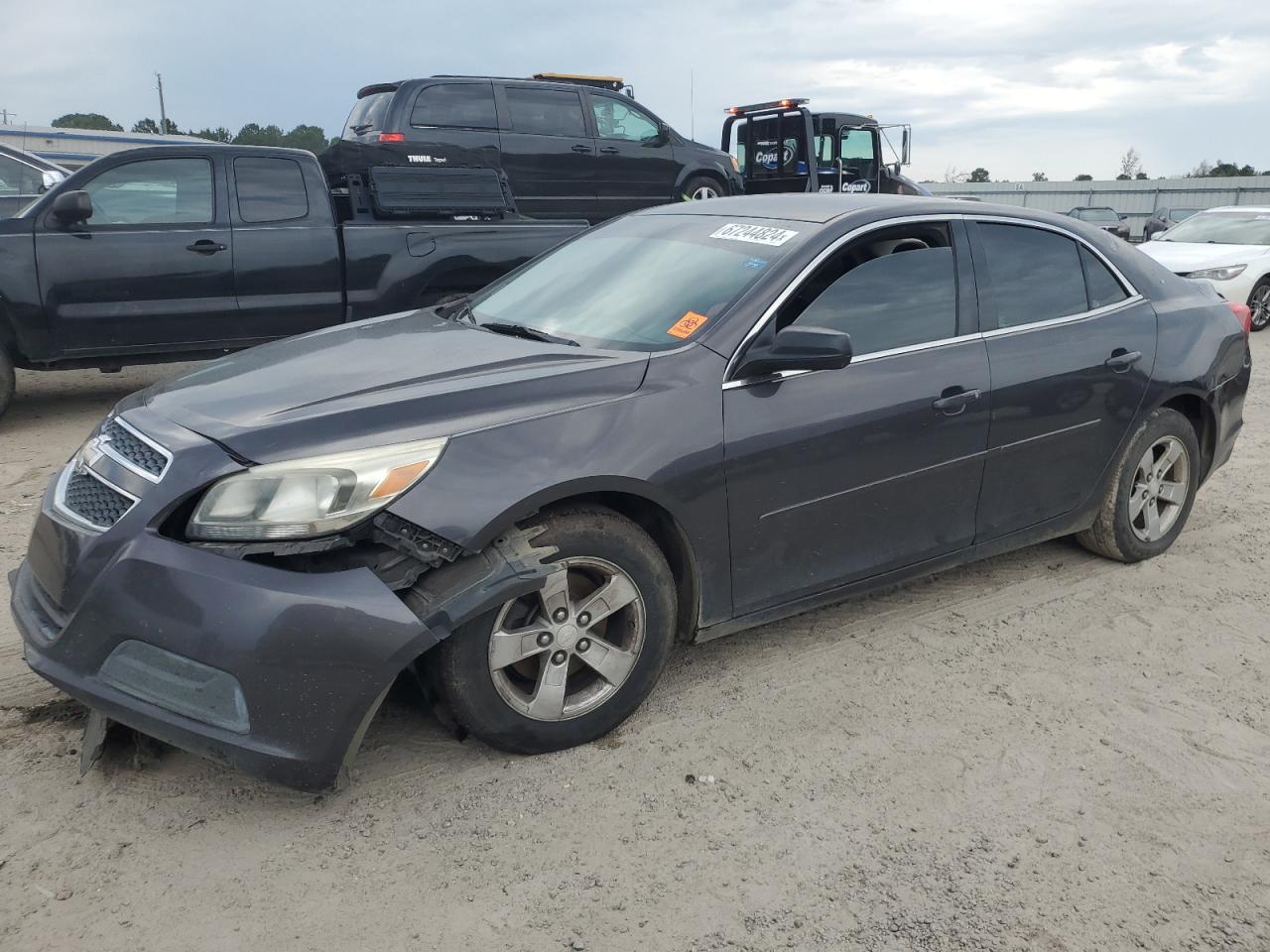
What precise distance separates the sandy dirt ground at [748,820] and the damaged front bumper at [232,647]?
0.32 metres

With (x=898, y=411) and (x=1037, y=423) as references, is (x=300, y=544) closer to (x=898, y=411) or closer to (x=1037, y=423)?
(x=898, y=411)

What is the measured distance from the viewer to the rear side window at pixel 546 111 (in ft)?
37.0

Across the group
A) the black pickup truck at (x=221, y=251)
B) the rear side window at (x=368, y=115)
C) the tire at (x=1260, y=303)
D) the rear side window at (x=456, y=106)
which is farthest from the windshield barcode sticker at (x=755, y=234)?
the tire at (x=1260, y=303)

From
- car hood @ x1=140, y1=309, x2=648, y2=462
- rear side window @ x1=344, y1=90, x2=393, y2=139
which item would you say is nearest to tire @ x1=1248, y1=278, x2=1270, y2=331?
rear side window @ x1=344, y1=90, x2=393, y2=139

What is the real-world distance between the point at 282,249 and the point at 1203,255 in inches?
425

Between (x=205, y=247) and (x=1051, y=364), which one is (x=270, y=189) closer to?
(x=205, y=247)

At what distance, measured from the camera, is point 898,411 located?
3.59 meters

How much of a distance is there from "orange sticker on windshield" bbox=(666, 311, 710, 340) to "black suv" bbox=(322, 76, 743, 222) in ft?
24.3

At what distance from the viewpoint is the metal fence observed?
1374 inches

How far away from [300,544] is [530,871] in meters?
1.02

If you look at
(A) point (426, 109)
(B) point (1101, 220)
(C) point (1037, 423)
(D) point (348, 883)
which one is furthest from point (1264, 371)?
(B) point (1101, 220)

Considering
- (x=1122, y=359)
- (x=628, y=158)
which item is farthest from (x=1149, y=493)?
(x=628, y=158)

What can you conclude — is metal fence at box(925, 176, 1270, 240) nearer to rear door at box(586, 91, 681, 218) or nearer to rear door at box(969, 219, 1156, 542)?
rear door at box(586, 91, 681, 218)

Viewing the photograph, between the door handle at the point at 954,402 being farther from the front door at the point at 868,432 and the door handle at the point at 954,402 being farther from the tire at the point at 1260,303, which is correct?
the tire at the point at 1260,303
